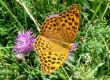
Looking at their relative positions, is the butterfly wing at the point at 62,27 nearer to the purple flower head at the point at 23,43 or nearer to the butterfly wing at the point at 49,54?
the butterfly wing at the point at 49,54

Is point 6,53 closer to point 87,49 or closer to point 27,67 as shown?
point 27,67

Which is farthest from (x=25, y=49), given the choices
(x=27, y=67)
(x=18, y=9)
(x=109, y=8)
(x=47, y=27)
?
(x=109, y=8)

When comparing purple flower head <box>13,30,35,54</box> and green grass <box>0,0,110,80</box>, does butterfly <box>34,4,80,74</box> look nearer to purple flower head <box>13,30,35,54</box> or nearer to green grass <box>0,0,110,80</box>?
green grass <box>0,0,110,80</box>

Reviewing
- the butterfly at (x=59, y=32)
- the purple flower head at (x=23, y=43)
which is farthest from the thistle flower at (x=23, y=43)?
the butterfly at (x=59, y=32)

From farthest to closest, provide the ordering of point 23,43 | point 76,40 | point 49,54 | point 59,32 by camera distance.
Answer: point 76,40
point 23,43
point 59,32
point 49,54

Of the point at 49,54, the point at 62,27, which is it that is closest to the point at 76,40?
the point at 62,27

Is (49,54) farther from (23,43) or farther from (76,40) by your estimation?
(76,40)
